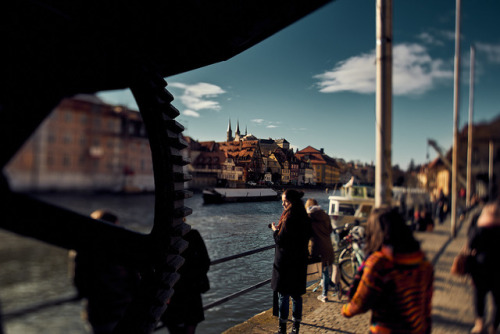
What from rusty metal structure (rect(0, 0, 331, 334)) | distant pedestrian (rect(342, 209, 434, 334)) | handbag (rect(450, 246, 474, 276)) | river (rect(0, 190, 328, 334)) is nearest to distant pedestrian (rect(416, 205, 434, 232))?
handbag (rect(450, 246, 474, 276))

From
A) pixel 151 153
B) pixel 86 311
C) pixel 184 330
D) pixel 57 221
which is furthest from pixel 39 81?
pixel 184 330

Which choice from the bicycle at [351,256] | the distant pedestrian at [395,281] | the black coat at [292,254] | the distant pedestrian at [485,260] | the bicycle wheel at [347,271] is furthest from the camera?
the bicycle wheel at [347,271]

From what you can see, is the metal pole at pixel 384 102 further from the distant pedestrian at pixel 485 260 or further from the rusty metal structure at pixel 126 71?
the rusty metal structure at pixel 126 71

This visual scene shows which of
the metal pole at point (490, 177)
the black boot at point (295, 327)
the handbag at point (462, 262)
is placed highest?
the metal pole at point (490, 177)

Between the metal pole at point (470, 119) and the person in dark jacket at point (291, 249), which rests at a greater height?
the metal pole at point (470, 119)

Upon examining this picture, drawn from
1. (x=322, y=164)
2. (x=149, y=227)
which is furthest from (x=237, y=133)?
(x=149, y=227)

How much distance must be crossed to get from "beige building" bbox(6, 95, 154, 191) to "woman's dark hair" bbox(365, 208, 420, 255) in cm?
123

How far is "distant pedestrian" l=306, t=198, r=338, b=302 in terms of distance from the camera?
3.77 m

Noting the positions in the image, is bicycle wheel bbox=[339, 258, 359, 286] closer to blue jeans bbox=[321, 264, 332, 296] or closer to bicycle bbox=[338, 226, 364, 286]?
bicycle bbox=[338, 226, 364, 286]

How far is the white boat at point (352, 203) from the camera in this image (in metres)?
2.94

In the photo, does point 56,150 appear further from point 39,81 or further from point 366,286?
point 366,286

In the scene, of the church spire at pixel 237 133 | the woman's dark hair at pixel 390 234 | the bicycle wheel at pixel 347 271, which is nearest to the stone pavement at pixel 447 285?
the woman's dark hair at pixel 390 234

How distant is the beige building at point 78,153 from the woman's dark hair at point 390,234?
48.3 inches

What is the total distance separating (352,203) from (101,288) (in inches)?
90.3
